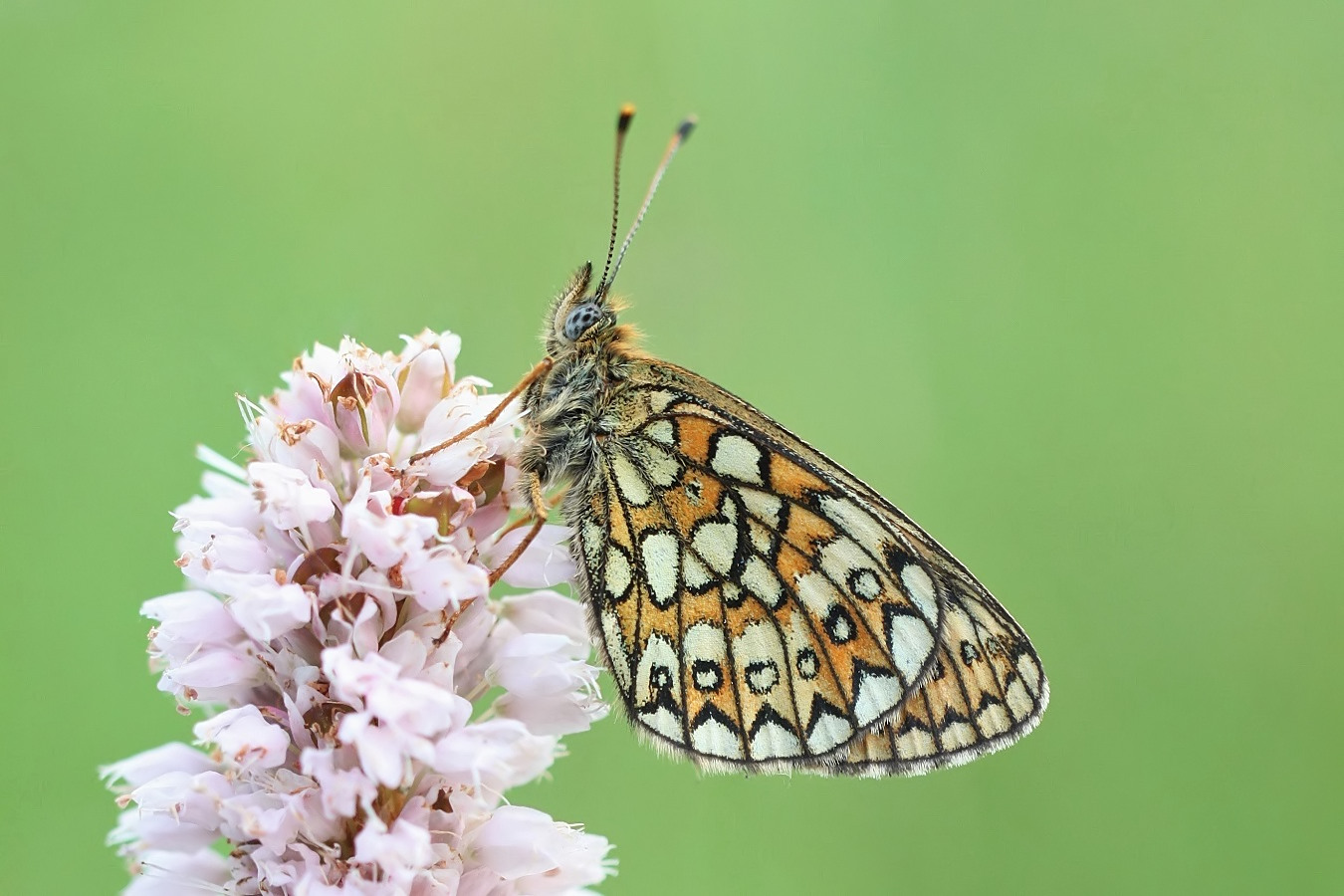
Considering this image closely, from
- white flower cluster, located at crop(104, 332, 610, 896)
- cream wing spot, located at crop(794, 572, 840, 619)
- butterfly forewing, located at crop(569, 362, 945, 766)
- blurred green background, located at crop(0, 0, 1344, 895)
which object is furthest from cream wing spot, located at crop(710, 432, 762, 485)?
blurred green background, located at crop(0, 0, 1344, 895)

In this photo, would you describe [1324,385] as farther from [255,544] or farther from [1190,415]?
[255,544]

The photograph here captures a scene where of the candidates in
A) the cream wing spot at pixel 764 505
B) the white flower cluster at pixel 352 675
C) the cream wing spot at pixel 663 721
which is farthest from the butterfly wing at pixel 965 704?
the white flower cluster at pixel 352 675

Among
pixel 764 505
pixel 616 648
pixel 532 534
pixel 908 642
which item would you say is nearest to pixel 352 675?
pixel 532 534

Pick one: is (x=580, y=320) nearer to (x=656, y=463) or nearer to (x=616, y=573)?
(x=656, y=463)

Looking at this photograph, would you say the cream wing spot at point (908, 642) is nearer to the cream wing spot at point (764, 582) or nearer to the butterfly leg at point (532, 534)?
the cream wing spot at point (764, 582)

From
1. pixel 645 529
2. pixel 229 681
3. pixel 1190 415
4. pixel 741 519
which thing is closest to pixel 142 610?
pixel 229 681

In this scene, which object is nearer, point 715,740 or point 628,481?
point 715,740

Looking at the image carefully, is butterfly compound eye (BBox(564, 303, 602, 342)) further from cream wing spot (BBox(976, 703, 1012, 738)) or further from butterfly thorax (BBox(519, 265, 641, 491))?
cream wing spot (BBox(976, 703, 1012, 738))

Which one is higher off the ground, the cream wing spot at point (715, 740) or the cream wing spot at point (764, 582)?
the cream wing spot at point (764, 582)
